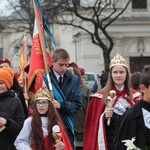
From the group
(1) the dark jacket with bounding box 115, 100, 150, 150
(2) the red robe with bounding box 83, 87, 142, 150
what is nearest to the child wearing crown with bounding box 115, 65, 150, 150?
(1) the dark jacket with bounding box 115, 100, 150, 150

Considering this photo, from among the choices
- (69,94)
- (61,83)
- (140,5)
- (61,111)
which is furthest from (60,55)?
(140,5)

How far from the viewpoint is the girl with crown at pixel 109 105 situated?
232 inches

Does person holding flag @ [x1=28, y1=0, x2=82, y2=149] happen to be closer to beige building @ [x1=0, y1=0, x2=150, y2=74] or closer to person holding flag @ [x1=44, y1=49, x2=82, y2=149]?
person holding flag @ [x1=44, y1=49, x2=82, y2=149]

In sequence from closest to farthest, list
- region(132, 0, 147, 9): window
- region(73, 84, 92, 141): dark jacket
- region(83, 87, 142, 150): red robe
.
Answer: region(83, 87, 142, 150): red robe → region(73, 84, 92, 141): dark jacket → region(132, 0, 147, 9): window

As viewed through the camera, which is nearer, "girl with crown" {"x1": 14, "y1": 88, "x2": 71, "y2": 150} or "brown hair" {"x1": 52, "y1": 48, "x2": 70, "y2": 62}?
"girl with crown" {"x1": 14, "y1": 88, "x2": 71, "y2": 150}

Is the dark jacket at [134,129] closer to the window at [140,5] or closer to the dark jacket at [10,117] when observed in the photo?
the dark jacket at [10,117]

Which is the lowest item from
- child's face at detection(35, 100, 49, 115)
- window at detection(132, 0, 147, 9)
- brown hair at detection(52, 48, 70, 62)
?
child's face at detection(35, 100, 49, 115)

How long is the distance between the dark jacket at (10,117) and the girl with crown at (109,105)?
0.94 metres

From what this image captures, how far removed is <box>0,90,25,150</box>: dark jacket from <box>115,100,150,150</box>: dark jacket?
206 centimetres

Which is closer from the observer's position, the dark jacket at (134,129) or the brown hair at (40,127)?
the dark jacket at (134,129)

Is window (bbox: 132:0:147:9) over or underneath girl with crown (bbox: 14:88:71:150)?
over

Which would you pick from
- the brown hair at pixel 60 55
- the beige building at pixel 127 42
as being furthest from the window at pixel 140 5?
the brown hair at pixel 60 55

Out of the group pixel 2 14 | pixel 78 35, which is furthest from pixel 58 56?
pixel 78 35

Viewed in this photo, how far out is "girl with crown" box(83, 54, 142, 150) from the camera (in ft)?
19.4
